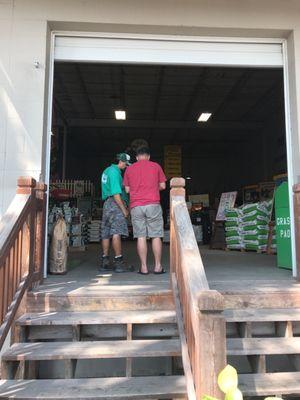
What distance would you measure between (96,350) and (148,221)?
1.84 metres

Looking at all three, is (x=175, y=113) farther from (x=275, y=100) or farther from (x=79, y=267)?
(x=79, y=267)

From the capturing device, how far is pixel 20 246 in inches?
138

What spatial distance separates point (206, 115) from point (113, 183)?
9.95 metres

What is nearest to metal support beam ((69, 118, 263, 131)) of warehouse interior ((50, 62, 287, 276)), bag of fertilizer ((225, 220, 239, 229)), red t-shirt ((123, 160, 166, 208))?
warehouse interior ((50, 62, 287, 276))

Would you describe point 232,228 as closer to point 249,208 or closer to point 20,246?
point 249,208

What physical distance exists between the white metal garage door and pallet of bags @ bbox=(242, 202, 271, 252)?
3.42 m

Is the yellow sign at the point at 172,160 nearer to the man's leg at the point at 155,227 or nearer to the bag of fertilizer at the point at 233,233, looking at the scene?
the bag of fertilizer at the point at 233,233

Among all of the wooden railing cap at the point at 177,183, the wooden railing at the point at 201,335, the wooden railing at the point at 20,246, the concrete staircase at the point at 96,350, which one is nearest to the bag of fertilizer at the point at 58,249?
the wooden railing at the point at 20,246

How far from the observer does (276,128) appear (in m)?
14.8

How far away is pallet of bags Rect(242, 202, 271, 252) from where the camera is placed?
24.9ft

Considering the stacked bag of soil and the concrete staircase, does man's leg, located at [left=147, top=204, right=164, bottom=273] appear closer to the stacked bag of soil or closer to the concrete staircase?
the concrete staircase

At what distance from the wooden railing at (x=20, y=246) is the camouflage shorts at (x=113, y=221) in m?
0.97

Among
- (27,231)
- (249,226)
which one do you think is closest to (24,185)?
(27,231)

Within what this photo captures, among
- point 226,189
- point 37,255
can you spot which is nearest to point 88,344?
point 37,255
